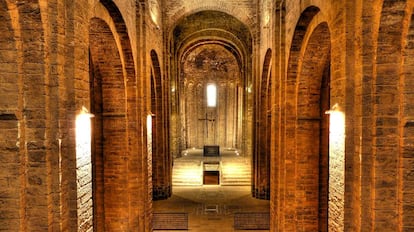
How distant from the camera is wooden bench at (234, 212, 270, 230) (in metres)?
10.2

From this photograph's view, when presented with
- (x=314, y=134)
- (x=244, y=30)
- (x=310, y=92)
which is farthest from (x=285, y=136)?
(x=244, y=30)

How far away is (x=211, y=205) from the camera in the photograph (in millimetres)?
12953

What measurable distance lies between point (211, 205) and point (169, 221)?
2.73m

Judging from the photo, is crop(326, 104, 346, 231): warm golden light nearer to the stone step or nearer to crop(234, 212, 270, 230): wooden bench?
crop(234, 212, 270, 230): wooden bench

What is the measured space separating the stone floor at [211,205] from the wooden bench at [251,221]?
37 centimetres

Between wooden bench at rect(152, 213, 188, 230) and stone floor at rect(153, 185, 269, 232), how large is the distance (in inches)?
14.9

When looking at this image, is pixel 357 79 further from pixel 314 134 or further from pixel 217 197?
pixel 217 197

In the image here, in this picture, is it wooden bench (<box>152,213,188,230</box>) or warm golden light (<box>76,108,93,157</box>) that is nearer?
warm golden light (<box>76,108,93,157</box>)

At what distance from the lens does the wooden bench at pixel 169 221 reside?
10477 mm

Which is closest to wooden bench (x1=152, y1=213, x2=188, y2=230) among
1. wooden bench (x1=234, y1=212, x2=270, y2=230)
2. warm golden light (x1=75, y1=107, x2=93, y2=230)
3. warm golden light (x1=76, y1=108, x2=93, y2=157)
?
wooden bench (x1=234, y1=212, x2=270, y2=230)

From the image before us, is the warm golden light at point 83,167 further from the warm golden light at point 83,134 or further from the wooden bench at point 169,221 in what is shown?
the wooden bench at point 169,221

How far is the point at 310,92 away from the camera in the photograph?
26.5 ft

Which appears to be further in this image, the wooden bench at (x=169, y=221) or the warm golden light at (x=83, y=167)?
the wooden bench at (x=169, y=221)

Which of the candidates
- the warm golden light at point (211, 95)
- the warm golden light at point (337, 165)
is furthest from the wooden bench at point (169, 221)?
the warm golden light at point (211, 95)
